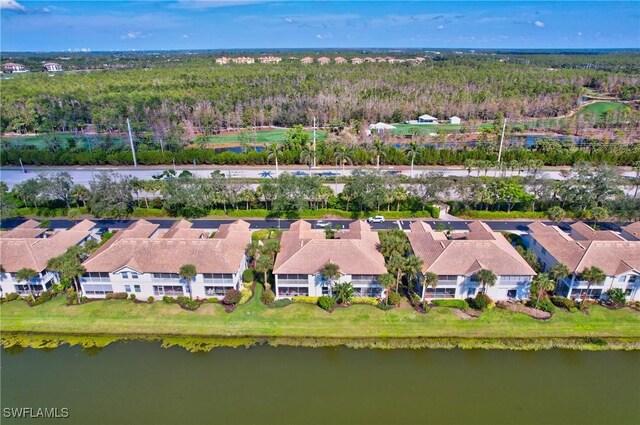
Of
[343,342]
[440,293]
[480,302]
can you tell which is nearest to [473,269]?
[480,302]

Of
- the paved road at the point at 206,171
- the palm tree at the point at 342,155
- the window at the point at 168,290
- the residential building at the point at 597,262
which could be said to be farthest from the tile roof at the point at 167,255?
the palm tree at the point at 342,155

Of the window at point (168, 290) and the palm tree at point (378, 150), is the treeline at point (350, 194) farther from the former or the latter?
the window at point (168, 290)

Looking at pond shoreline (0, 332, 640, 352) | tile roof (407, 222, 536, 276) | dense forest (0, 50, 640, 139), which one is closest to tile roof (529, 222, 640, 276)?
tile roof (407, 222, 536, 276)

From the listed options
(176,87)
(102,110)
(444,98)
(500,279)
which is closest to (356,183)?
(500,279)

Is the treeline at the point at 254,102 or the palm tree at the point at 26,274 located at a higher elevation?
the treeline at the point at 254,102

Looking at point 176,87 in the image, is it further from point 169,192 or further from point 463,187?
point 463,187

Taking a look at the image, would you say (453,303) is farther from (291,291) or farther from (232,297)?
(232,297)

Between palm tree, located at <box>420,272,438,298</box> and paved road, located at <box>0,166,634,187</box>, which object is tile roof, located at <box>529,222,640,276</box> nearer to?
palm tree, located at <box>420,272,438,298</box>
